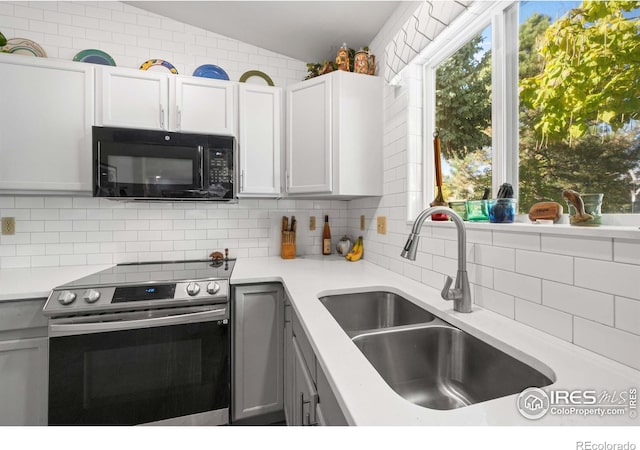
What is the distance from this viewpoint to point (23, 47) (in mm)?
1857

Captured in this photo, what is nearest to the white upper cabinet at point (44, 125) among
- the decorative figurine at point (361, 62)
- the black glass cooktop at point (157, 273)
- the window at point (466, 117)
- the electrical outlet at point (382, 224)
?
the black glass cooktop at point (157, 273)

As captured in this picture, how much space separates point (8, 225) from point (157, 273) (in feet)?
3.46

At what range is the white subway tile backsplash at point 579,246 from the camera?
0.72 metres

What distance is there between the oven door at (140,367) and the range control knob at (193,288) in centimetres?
8

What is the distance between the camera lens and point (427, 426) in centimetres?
53

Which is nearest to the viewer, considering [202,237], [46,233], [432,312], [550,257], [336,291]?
[550,257]

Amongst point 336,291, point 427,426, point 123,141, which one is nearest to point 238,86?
point 123,141

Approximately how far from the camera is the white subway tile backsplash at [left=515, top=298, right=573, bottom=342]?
0.81m

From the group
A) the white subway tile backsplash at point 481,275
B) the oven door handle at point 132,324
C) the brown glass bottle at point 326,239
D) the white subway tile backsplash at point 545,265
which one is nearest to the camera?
the white subway tile backsplash at point 545,265

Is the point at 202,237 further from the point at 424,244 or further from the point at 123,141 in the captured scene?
the point at 424,244

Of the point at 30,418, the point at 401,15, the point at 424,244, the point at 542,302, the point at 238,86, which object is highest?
the point at 401,15

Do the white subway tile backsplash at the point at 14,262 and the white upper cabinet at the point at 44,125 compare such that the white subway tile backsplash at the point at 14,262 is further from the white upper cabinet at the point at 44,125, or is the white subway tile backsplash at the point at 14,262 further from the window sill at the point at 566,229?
the window sill at the point at 566,229

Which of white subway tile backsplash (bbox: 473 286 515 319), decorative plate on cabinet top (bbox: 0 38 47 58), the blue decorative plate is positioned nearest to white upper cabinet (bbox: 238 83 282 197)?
the blue decorative plate
